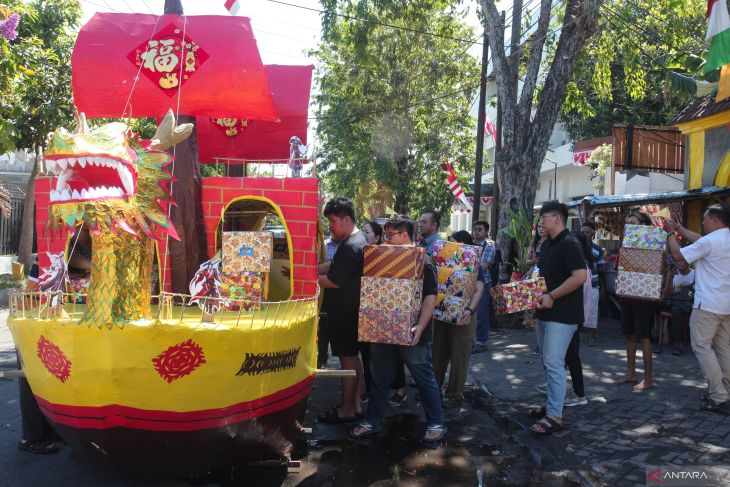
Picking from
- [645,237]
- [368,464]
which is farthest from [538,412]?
[645,237]

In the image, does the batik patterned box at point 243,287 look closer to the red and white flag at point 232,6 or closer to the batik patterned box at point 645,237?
the red and white flag at point 232,6

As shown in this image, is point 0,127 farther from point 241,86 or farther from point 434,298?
point 434,298

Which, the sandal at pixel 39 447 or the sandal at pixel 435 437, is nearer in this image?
the sandal at pixel 39 447

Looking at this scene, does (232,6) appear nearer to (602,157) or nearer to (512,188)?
(512,188)

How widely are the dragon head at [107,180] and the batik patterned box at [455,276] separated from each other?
294cm

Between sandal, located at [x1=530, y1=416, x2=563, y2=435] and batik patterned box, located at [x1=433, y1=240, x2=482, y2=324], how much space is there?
1177 millimetres

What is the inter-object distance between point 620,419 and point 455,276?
1984mm

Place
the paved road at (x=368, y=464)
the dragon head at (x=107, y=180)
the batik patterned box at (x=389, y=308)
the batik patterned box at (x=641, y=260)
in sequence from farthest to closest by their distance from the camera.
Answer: the batik patterned box at (x=641, y=260), the batik patterned box at (x=389, y=308), the paved road at (x=368, y=464), the dragon head at (x=107, y=180)

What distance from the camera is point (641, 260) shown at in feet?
21.2

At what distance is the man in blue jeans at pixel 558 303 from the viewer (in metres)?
5.36

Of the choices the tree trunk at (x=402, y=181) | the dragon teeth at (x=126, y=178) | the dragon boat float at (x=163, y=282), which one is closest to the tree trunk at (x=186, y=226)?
the dragon boat float at (x=163, y=282)

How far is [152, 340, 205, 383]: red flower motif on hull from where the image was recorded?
3.44 m

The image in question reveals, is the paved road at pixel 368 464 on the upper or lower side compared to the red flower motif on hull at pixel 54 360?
lower

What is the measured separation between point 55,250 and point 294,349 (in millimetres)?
2211
